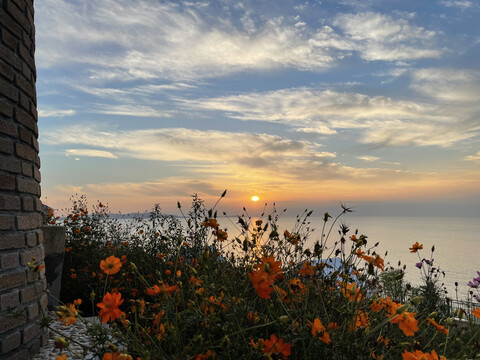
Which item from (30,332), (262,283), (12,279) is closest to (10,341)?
(30,332)

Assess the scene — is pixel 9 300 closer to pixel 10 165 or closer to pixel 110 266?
pixel 10 165

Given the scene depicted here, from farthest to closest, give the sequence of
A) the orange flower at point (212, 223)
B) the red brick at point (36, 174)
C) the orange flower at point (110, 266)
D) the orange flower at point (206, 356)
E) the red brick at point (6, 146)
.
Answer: the red brick at point (36, 174) → the red brick at point (6, 146) → the orange flower at point (212, 223) → the orange flower at point (110, 266) → the orange flower at point (206, 356)

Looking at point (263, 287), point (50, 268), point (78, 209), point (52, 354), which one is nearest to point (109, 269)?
point (263, 287)

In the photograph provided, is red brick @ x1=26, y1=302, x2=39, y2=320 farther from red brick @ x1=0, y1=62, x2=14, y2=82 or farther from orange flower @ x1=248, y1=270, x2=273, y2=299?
orange flower @ x1=248, y1=270, x2=273, y2=299

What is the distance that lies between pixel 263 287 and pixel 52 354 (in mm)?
2655

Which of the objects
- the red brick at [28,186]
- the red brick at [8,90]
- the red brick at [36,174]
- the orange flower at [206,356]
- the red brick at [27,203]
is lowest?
the orange flower at [206,356]

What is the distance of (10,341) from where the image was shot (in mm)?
2854

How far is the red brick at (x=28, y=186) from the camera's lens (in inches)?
121

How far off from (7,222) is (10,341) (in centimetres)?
94

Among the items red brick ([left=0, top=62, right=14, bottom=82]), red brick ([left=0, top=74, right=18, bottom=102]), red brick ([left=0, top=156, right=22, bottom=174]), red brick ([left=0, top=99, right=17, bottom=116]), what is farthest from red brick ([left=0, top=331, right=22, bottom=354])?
red brick ([left=0, top=62, right=14, bottom=82])

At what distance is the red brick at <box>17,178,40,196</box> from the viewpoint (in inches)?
121

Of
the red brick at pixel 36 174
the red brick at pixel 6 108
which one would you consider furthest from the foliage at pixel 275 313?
the red brick at pixel 6 108

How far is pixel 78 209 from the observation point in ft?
23.9

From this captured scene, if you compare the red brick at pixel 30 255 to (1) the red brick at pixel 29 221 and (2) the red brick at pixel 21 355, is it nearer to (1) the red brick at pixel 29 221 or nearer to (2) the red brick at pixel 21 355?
(1) the red brick at pixel 29 221
